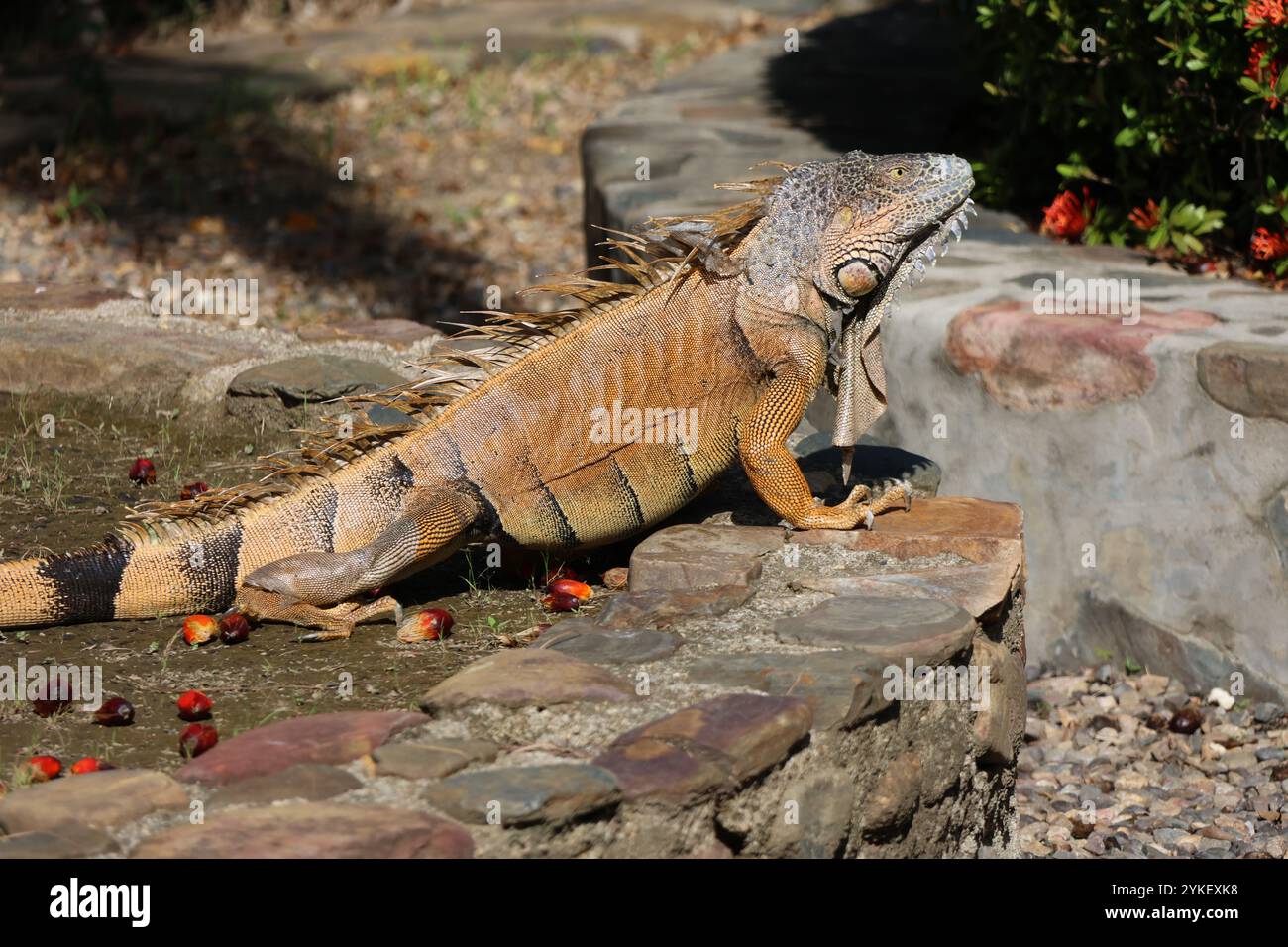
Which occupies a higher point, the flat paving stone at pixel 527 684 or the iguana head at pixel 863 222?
the iguana head at pixel 863 222

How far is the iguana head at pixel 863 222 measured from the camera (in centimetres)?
502

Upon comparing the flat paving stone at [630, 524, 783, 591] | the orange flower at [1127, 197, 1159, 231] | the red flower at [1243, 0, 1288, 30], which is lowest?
the flat paving stone at [630, 524, 783, 591]

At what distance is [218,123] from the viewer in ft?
41.3

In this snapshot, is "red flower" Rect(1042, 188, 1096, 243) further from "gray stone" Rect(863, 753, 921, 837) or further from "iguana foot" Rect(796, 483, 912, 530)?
"gray stone" Rect(863, 753, 921, 837)

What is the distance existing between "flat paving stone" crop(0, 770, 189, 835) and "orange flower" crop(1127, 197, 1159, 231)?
5328 millimetres

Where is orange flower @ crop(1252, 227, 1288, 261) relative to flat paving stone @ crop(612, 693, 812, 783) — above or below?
above

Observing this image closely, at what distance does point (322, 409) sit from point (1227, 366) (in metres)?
3.53

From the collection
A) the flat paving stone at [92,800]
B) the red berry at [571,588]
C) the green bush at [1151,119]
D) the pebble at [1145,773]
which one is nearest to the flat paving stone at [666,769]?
the flat paving stone at [92,800]

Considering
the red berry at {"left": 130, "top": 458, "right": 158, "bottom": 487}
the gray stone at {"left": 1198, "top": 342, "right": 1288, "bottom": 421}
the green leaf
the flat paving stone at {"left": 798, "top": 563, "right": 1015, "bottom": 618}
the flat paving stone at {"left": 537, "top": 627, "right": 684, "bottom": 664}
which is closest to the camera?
the flat paving stone at {"left": 537, "top": 627, "right": 684, "bottom": 664}

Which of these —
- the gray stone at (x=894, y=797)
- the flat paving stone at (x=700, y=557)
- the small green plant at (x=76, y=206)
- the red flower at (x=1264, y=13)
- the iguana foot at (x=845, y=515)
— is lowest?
the gray stone at (x=894, y=797)

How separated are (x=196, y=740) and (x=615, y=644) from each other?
1.14 meters

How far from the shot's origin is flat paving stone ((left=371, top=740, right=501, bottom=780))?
381 centimetres

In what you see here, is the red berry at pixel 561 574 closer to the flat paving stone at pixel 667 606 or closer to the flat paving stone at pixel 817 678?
the flat paving stone at pixel 667 606

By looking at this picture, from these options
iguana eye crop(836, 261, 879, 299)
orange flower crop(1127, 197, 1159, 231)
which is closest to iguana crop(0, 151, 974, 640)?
iguana eye crop(836, 261, 879, 299)
